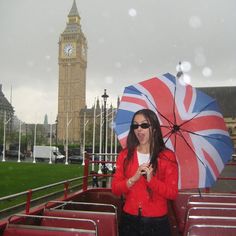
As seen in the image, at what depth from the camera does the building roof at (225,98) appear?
8906 cm

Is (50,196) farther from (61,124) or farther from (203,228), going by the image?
(61,124)

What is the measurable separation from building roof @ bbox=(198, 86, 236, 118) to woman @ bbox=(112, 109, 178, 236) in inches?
3426

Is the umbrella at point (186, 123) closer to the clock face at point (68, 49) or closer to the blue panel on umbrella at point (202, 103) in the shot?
the blue panel on umbrella at point (202, 103)

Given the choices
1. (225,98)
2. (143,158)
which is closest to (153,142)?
(143,158)

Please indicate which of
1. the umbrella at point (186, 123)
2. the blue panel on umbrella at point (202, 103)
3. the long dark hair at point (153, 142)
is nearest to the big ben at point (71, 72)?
the umbrella at point (186, 123)

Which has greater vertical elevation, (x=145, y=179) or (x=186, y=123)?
(x=186, y=123)

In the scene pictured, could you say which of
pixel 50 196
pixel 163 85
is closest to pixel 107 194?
pixel 163 85

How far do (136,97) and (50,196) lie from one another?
12.4m

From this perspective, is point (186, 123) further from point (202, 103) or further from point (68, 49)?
point (68, 49)

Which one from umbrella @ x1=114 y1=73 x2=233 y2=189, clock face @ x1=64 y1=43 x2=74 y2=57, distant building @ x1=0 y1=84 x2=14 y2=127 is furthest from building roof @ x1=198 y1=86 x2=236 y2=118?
umbrella @ x1=114 y1=73 x2=233 y2=189

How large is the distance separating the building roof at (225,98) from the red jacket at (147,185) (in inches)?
3427

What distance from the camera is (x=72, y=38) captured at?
139125 millimetres

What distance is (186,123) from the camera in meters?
4.57

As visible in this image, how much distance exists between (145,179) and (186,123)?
1367 mm
